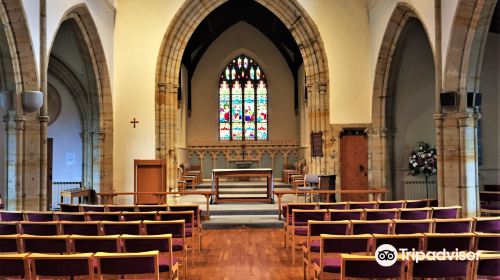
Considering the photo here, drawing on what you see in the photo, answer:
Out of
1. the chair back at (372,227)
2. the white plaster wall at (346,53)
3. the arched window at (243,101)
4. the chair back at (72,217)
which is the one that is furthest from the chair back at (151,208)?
the arched window at (243,101)

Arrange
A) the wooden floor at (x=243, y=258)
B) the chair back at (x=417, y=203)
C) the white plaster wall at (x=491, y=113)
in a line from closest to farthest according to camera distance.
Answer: the wooden floor at (x=243, y=258) → the chair back at (x=417, y=203) → the white plaster wall at (x=491, y=113)

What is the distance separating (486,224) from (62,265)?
405cm

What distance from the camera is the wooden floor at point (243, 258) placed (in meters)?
5.48

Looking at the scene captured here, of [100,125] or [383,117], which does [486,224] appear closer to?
[383,117]

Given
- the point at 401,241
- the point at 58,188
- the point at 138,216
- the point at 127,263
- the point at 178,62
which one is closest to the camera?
the point at 127,263

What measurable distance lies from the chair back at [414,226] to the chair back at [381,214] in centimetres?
95

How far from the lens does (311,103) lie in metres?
12.7

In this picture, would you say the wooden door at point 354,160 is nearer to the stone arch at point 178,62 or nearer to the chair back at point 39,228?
the stone arch at point 178,62

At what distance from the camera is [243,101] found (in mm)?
19766

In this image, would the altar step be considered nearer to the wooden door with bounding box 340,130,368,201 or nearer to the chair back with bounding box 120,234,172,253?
the wooden door with bounding box 340,130,368,201

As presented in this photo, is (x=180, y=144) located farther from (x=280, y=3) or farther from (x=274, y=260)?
(x=274, y=260)

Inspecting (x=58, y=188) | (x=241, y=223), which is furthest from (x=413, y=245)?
(x=58, y=188)

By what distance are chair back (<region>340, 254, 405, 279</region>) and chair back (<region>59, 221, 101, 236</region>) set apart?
2.67 m

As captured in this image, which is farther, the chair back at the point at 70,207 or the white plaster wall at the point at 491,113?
the white plaster wall at the point at 491,113
